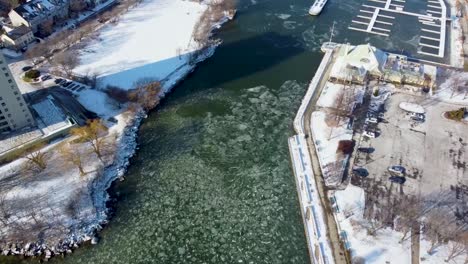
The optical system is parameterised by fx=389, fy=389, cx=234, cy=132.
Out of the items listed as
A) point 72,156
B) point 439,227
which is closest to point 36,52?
point 72,156

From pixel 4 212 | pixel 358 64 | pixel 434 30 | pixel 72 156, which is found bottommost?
pixel 4 212

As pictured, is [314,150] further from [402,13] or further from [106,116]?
[402,13]

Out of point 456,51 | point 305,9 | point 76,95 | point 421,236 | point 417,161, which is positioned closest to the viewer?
point 421,236

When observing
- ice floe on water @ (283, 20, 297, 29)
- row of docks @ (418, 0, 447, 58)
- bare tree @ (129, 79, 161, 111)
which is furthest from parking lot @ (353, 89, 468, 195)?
bare tree @ (129, 79, 161, 111)

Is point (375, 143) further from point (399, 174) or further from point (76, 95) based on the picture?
point (76, 95)

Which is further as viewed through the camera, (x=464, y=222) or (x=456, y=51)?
(x=456, y=51)

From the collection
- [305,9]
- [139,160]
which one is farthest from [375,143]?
[305,9]
